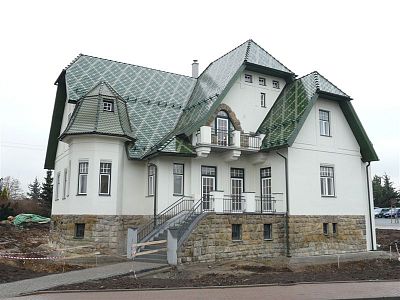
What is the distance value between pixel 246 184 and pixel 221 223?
457cm

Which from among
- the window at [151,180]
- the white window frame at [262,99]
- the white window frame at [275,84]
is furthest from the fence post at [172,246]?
the white window frame at [275,84]

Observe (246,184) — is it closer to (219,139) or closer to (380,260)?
(219,139)

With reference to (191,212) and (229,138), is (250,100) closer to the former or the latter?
(229,138)

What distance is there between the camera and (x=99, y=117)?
20016mm

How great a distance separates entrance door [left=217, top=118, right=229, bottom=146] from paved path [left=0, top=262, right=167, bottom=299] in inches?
307

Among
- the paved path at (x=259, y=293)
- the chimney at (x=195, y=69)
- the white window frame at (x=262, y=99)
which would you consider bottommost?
the paved path at (x=259, y=293)

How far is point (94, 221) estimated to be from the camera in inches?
752

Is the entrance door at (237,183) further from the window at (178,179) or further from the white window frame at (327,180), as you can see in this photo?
the white window frame at (327,180)

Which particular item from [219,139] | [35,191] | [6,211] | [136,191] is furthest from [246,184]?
[35,191]

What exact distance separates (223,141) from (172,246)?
7.03m

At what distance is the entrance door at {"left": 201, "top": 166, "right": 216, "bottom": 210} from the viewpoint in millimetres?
20859

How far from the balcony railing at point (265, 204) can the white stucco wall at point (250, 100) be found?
3.78 meters

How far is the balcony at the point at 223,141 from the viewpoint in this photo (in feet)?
65.3

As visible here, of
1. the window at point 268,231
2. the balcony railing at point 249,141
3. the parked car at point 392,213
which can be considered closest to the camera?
the window at point 268,231
